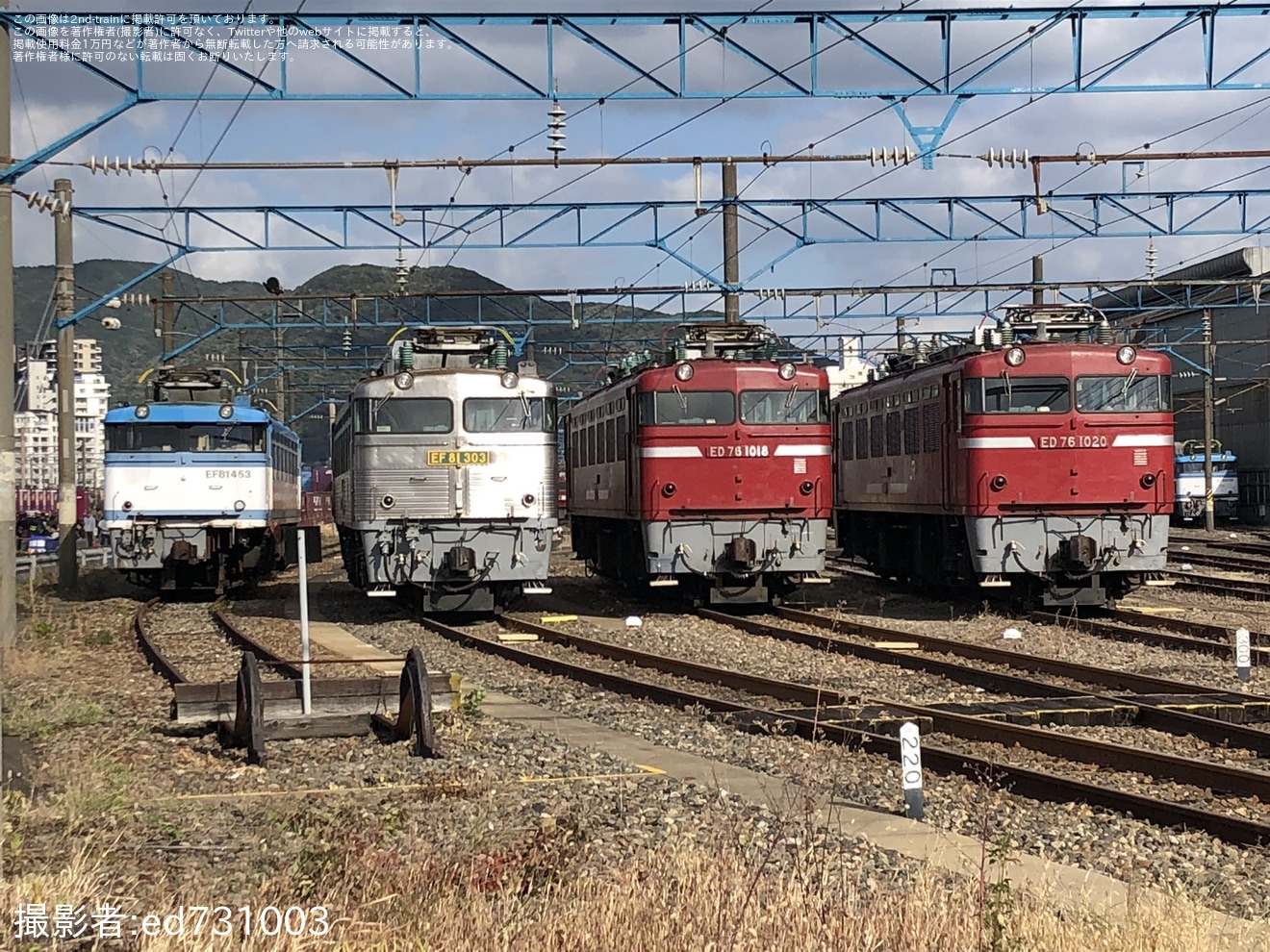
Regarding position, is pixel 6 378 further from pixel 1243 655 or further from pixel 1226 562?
pixel 1226 562

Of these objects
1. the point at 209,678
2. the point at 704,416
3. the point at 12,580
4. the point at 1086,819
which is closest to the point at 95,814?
the point at 1086,819

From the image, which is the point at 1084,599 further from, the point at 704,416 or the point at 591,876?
the point at 591,876

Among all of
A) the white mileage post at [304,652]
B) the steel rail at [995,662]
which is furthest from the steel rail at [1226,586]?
the white mileage post at [304,652]

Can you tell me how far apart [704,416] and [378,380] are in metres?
4.44

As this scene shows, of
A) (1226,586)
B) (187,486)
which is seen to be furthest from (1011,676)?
(187,486)

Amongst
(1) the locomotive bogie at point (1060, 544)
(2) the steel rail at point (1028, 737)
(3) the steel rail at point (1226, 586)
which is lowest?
(2) the steel rail at point (1028, 737)

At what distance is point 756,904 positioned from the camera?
6.16 meters

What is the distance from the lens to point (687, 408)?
21219 mm

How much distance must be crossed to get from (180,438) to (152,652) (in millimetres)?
8833

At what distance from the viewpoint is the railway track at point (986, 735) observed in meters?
9.10

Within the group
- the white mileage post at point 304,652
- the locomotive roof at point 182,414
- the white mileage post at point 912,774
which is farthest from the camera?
the locomotive roof at point 182,414

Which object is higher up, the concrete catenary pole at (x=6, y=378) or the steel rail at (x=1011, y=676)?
the concrete catenary pole at (x=6, y=378)

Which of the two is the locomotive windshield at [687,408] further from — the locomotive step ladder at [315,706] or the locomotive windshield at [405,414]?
the locomotive step ladder at [315,706]

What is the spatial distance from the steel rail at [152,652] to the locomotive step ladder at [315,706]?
3122 mm
